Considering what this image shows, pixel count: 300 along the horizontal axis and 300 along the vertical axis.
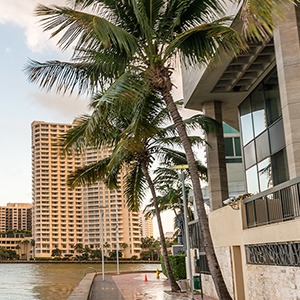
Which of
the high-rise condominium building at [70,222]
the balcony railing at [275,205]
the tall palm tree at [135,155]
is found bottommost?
the balcony railing at [275,205]

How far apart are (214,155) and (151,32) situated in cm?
882

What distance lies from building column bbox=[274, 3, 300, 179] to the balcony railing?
24.8 inches

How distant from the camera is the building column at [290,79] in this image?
11945 millimetres

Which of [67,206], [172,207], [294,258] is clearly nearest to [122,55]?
[294,258]

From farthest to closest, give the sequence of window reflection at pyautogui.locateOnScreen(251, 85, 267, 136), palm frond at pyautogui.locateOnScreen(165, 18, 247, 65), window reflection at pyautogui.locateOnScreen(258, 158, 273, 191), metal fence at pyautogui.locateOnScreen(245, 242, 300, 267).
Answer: window reflection at pyautogui.locateOnScreen(251, 85, 267, 136) → window reflection at pyautogui.locateOnScreen(258, 158, 273, 191) → palm frond at pyautogui.locateOnScreen(165, 18, 247, 65) → metal fence at pyautogui.locateOnScreen(245, 242, 300, 267)

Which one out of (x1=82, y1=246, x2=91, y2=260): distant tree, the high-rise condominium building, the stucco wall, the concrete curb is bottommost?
the concrete curb

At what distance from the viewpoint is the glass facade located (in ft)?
55.9

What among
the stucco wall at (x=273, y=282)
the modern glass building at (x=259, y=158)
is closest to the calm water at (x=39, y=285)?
the modern glass building at (x=259, y=158)

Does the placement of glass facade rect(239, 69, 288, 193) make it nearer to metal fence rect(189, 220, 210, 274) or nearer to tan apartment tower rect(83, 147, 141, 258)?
metal fence rect(189, 220, 210, 274)

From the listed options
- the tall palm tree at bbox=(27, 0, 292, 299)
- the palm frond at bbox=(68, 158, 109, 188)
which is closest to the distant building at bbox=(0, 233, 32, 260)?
the palm frond at bbox=(68, 158, 109, 188)

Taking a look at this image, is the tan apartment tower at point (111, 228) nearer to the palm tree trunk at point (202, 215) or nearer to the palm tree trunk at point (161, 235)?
the palm tree trunk at point (161, 235)

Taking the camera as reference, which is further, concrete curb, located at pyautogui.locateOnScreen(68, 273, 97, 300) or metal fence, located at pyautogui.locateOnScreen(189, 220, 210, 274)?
metal fence, located at pyautogui.locateOnScreen(189, 220, 210, 274)

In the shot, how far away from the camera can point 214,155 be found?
20203 millimetres

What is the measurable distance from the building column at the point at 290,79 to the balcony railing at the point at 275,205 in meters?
0.63
